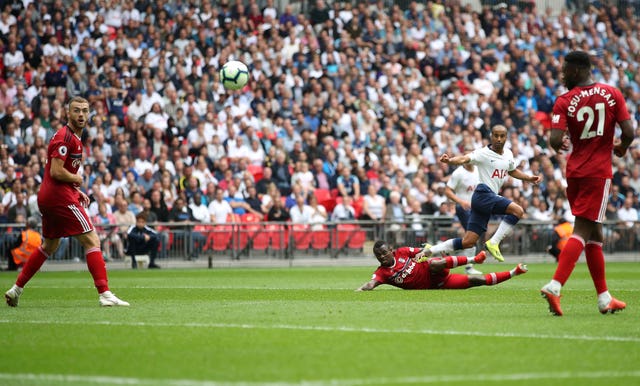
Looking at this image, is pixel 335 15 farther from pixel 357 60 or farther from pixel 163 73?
pixel 163 73

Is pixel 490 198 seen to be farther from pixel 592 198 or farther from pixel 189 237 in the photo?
pixel 189 237

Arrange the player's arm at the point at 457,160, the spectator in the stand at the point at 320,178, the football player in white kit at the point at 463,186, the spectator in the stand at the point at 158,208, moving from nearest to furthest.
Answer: the player's arm at the point at 457,160
the football player in white kit at the point at 463,186
the spectator in the stand at the point at 158,208
the spectator in the stand at the point at 320,178

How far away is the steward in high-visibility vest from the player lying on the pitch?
37.6 ft

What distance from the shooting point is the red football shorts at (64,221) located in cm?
1252

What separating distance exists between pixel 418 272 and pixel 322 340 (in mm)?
5899

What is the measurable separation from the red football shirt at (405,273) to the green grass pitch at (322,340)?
0.70ft

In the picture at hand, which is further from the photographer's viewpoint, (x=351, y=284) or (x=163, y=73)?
(x=163, y=73)

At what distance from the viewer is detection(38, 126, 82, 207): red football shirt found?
40.7ft

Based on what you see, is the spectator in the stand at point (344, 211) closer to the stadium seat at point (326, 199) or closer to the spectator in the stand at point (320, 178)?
the stadium seat at point (326, 199)

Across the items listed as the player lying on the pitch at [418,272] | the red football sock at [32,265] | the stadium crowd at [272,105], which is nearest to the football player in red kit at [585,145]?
the player lying on the pitch at [418,272]

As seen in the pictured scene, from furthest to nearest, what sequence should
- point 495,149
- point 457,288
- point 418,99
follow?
point 418,99 < point 495,149 < point 457,288

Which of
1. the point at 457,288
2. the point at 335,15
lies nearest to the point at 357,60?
the point at 335,15

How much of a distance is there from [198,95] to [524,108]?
11085mm

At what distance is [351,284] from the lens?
1739cm
